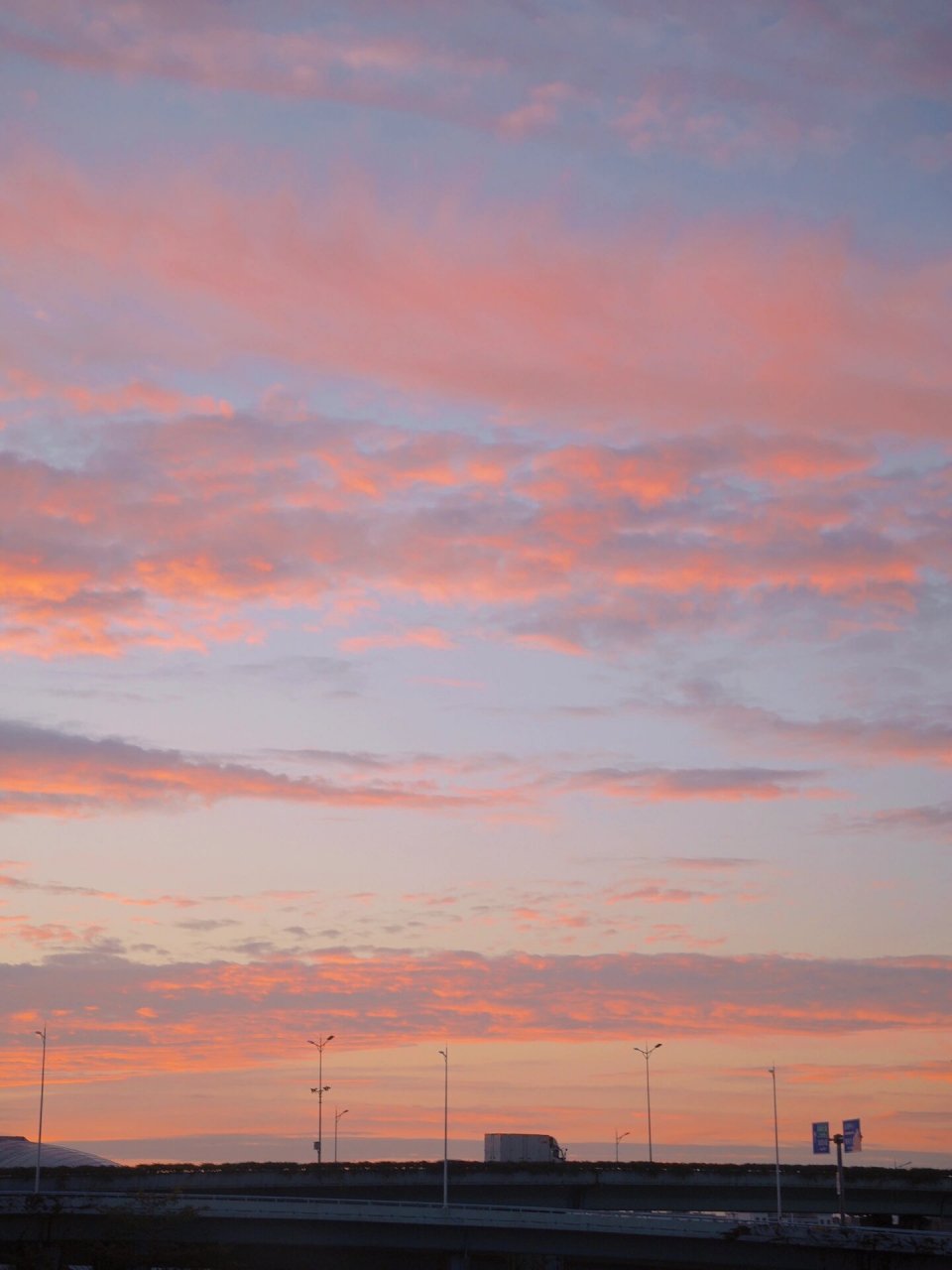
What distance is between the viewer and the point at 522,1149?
17750cm

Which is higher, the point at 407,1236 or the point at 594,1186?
the point at 407,1236

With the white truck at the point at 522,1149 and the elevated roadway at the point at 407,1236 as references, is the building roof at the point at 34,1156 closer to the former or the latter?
the white truck at the point at 522,1149

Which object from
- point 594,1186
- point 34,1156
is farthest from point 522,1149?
point 34,1156

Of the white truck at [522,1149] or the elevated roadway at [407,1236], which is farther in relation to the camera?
the white truck at [522,1149]

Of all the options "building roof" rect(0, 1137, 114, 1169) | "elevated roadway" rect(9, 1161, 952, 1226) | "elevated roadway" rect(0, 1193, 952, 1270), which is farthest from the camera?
"building roof" rect(0, 1137, 114, 1169)

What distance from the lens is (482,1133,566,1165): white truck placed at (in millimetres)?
177000

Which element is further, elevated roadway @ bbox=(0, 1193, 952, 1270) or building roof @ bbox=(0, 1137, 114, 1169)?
building roof @ bbox=(0, 1137, 114, 1169)

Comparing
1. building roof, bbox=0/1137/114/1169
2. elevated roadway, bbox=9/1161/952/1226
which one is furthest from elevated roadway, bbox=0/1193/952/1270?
building roof, bbox=0/1137/114/1169

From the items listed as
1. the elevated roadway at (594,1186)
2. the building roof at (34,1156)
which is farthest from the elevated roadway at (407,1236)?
the building roof at (34,1156)

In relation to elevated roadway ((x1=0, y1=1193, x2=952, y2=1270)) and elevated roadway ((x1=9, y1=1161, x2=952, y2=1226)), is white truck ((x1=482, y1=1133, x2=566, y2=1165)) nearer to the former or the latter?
elevated roadway ((x1=9, y1=1161, x2=952, y2=1226))

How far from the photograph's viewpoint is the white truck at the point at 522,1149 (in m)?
177

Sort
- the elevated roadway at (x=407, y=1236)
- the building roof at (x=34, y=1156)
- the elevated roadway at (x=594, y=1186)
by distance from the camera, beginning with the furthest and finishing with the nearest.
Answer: the building roof at (x=34, y=1156), the elevated roadway at (x=594, y=1186), the elevated roadway at (x=407, y=1236)

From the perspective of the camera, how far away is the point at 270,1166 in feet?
559

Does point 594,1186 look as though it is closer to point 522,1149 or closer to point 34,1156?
point 522,1149
